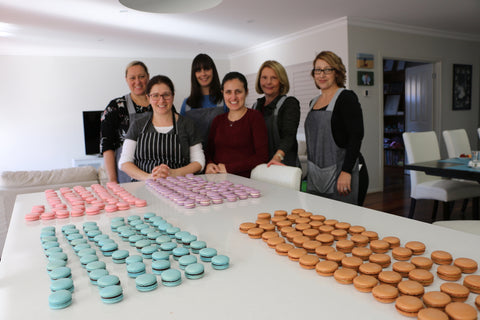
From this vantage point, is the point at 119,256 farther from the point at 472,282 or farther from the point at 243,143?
the point at 243,143

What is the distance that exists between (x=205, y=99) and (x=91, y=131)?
4818 millimetres

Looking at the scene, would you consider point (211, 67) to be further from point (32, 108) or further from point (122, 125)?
point (32, 108)

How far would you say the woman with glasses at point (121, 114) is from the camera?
2404 mm

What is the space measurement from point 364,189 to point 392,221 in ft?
4.07

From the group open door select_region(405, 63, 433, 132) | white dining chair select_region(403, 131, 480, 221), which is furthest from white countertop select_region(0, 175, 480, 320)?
open door select_region(405, 63, 433, 132)

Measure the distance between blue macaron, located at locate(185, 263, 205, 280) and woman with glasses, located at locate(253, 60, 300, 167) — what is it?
5.41 ft

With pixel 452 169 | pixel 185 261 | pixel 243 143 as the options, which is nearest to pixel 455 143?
pixel 452 169

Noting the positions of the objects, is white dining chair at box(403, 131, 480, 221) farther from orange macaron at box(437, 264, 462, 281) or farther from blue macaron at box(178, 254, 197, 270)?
blue macaron at box(178, 254, 197, 270)

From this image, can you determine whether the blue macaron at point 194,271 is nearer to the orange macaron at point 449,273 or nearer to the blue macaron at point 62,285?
the blue macaron at point 62,285

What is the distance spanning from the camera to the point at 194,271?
731 mm

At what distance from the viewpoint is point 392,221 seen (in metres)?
1.07

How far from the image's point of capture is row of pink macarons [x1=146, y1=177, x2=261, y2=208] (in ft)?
4.58

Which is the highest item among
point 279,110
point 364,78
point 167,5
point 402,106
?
point 364,78

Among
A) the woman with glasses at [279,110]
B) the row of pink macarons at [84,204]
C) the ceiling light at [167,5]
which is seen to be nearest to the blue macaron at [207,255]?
the row of pink macarons at [84,204]
